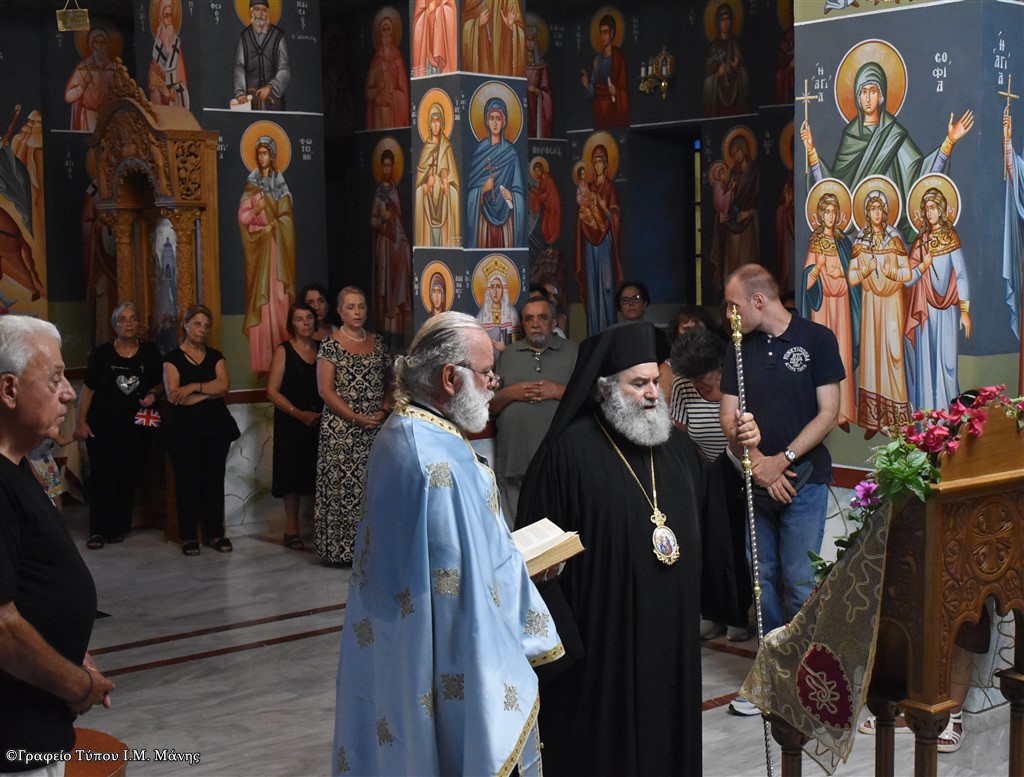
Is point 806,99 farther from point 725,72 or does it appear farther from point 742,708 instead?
point 725,72

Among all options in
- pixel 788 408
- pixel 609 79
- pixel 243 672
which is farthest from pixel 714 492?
pixel 609 79

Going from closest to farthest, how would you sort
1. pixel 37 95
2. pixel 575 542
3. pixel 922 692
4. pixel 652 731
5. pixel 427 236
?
pixel 922 692, pixel 575 542, pixel 652 731, pixel 427 236, pixel 37 95

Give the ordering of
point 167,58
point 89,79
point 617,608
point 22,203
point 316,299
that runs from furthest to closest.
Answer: point 89,79, point 22,203, point 167,58, point 316,299, point 617,608

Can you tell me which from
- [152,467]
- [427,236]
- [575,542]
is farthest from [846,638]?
[152,467]

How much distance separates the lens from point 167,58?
400 inches

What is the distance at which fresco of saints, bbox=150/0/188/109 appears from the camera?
10.0m

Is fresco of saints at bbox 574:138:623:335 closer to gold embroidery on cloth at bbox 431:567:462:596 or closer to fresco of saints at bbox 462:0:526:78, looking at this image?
fresco of saints at bbox 462:0:526:78

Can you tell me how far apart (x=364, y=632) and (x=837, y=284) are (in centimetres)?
332

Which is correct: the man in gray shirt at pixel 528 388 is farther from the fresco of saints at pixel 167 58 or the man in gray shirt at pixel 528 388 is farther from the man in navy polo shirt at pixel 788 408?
the fresco of saints at pixel 167 58

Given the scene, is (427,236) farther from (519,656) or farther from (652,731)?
(519,656)

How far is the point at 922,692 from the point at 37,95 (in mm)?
11279

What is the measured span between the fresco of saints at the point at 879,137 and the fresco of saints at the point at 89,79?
8784mm

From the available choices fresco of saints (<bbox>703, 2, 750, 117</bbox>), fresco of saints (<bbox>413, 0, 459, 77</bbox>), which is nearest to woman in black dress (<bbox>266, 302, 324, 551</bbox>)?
fresco of saints (<bbox>413, 0, 459, 77</bbox>)

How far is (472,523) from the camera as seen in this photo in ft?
10.6
